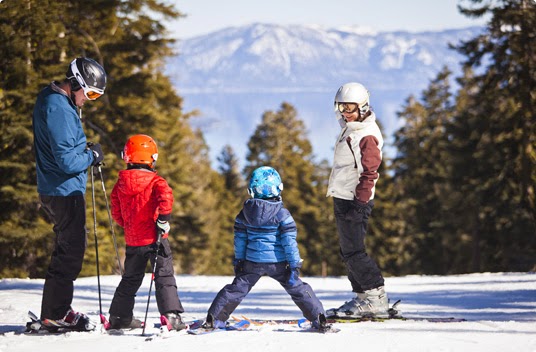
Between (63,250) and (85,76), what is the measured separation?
1620mm

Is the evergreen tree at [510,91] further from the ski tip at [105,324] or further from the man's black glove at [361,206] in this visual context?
the ski tip at [105,324]

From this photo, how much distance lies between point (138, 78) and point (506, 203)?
Answer: 16.5 meters

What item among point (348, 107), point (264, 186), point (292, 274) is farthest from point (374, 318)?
point (348, 107)

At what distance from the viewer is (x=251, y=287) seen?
6445 mm

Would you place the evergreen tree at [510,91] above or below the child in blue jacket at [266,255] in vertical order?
above

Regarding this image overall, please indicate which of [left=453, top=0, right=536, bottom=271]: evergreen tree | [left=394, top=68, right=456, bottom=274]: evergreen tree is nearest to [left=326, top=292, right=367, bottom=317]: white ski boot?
Answer: [left=453, top=0, right=536, bottom=271]: evergreen tree

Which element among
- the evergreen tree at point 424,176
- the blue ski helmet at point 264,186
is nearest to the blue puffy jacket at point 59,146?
the blue ski helmet at point 264,186

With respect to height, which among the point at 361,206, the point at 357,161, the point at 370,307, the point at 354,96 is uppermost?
the point at 354,96

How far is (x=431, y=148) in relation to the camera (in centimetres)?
4922

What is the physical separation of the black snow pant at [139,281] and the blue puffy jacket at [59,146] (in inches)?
31.8

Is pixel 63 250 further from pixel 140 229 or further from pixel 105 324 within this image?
pixel 105 324

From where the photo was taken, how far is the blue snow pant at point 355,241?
286 inches

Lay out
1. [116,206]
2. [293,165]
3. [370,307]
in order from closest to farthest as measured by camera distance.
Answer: [116,206] < [370,307] < [293,165]

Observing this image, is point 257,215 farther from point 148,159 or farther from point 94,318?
point 94,318
